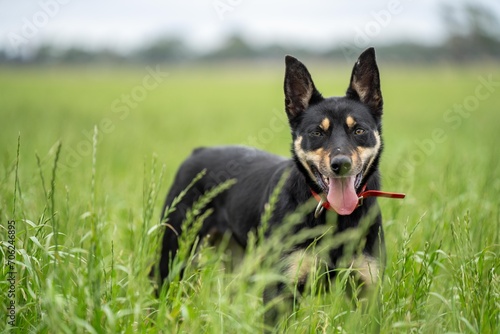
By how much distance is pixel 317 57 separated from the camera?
65.6 m

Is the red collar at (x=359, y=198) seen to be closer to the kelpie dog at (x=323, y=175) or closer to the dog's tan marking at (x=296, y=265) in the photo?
the kelpie dog at (x=323, y=175)

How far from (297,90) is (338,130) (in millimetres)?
565

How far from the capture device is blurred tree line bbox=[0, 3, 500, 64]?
3791 cm

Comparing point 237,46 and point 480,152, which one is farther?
point 237,46

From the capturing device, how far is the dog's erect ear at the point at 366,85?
12.6 feet

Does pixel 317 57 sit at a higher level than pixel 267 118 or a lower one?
higher

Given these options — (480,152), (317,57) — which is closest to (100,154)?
(480,152)

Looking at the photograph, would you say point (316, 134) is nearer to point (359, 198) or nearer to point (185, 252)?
point (359, 198)

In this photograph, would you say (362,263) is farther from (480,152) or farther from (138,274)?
(480,152)

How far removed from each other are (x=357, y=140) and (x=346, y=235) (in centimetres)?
69

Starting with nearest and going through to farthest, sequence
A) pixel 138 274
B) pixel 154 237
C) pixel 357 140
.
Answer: pixel 138 274
pixel 154 237
pixel 357 140

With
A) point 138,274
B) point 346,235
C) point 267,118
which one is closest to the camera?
point 138,274

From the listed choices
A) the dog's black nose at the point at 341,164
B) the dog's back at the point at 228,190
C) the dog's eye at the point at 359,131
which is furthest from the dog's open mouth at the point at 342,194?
A: the dog's back at the point at 228,190

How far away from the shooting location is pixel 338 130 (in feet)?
12.0
